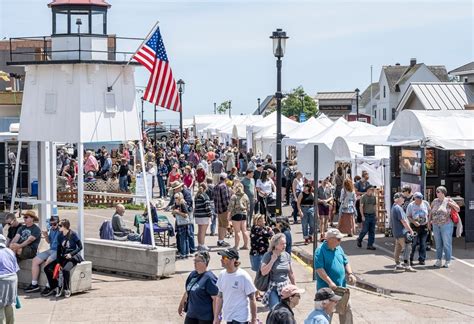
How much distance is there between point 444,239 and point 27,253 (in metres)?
8.28

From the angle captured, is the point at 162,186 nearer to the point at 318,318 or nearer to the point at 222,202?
the point at 222,202

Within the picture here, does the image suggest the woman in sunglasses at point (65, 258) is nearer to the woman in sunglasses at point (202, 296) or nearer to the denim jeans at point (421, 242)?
the woman in sunglasses at point (202, 296)

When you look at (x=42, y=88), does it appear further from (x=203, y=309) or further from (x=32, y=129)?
(x=203, y=309)

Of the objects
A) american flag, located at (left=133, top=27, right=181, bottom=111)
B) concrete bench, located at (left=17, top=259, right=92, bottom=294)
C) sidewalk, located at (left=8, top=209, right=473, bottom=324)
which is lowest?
sidewalk, located at (left=8, top=209, right=473, bottom=324)

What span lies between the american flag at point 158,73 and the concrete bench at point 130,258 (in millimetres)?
2914

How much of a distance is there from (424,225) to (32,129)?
8.13 m

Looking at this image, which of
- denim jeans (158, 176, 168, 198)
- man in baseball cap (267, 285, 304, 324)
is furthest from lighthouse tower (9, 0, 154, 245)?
denim jeans (158, 176, 168, 198)

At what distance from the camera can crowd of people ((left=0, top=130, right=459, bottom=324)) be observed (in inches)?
401

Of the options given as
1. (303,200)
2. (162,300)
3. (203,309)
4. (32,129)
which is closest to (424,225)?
(303,200)

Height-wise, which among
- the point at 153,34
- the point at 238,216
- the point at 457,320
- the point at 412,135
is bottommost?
the point at 457,320

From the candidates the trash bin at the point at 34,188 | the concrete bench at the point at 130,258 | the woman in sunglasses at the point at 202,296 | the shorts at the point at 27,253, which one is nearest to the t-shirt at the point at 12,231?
the shorts at the point at 27,253

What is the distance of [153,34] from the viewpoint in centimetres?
1748

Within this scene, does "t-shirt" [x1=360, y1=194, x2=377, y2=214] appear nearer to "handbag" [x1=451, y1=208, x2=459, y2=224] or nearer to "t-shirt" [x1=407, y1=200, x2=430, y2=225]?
"t-shirt" [x1=407, y1=200, x2=430, y2=225]

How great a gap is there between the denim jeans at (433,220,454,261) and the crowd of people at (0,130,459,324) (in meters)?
0.02
